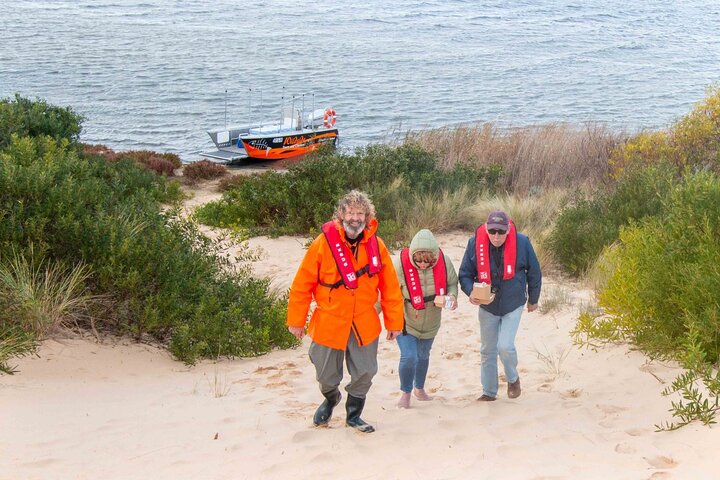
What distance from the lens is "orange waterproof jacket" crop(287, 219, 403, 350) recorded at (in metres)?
5.76

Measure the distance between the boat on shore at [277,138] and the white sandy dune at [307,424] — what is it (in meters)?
19.9

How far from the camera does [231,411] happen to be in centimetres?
675

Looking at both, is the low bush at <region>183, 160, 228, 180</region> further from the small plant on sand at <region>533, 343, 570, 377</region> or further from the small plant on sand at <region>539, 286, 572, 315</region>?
the small plant on sand at <region>533, 343, 570, 377</region>

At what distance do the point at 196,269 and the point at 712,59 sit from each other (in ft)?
160

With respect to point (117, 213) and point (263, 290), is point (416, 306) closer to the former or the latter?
point (263, 290)

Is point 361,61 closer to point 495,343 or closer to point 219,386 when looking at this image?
point 219,386

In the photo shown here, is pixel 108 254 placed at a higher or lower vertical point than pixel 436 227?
higher

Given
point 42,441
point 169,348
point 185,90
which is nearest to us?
point 42,441

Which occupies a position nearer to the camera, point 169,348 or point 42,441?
point 42,441

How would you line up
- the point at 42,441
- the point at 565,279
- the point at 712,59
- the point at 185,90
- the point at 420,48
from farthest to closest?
the point at 420,48, the point at 712,59, the point at 185,90, the point at 565,279, the point at 42,441

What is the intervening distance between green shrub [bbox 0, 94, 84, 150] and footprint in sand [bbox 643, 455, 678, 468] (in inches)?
353

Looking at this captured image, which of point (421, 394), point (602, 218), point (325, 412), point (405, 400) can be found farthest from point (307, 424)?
point (602, 218)

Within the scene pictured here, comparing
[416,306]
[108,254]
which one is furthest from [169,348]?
[416,306]

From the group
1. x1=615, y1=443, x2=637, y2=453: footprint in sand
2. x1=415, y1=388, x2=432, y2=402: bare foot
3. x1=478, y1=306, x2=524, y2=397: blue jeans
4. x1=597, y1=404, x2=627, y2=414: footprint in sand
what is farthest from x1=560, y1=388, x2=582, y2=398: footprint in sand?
x1=615, y1=443, x2=637, y2=453: footprint in sand
